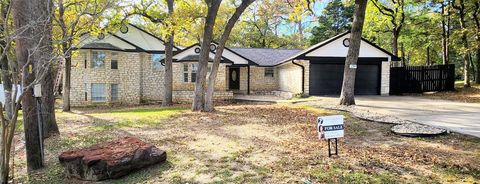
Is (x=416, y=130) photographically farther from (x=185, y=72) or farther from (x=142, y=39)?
(x=142, y=39)

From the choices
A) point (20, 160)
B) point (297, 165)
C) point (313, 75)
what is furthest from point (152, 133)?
point (313, 75)

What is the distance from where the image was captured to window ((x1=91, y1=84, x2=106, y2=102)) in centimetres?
2166

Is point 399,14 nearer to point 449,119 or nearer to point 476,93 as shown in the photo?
point 476,93

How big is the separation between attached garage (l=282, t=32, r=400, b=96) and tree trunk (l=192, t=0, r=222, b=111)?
7.81m

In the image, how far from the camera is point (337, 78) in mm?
21750

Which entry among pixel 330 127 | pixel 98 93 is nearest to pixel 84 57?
pixel 98 93

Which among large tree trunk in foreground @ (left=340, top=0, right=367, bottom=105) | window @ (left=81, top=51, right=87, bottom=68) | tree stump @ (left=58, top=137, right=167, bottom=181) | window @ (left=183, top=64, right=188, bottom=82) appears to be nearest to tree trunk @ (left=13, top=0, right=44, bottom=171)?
tree stump @ (left=58, top=137, right=167, bottom=181)

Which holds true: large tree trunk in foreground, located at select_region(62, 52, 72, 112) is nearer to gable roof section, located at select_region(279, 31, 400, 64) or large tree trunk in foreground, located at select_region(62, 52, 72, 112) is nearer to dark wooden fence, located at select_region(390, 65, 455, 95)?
gable roof section, located at select_region(279, 31, 400, 64)

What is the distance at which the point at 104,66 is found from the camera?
71.3 feet

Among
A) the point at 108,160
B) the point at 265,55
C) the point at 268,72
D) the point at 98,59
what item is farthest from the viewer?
the point at 265,55

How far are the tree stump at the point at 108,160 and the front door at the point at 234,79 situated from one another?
64.7ft

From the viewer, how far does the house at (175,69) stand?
20906 mm

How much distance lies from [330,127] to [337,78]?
53.6 ft

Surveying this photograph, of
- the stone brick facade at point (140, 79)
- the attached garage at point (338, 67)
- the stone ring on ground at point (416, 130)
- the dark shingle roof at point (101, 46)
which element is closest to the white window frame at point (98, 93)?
the stone brick facade at point (140, 79)
